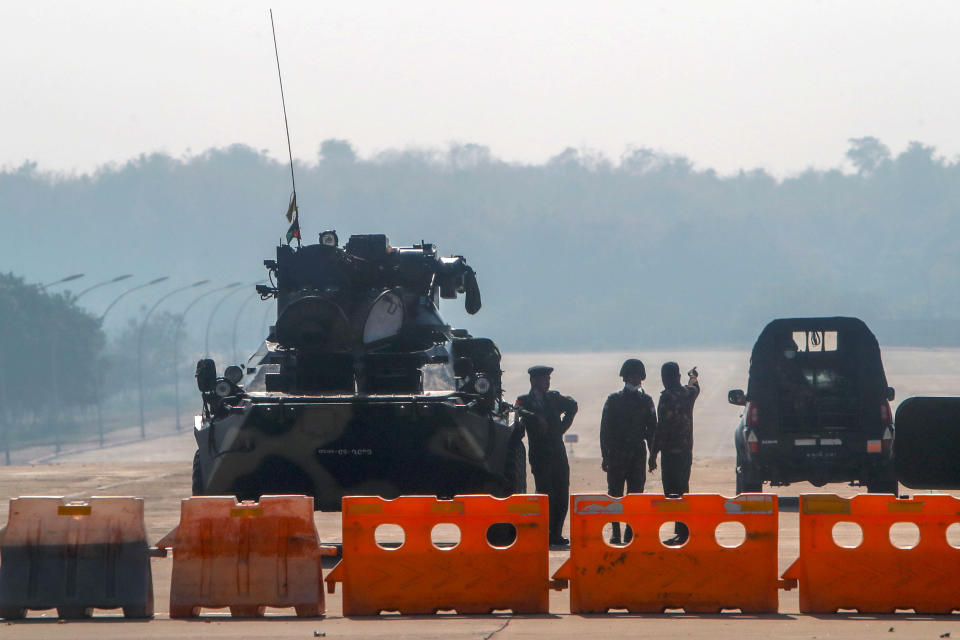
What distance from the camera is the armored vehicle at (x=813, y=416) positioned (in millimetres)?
18375

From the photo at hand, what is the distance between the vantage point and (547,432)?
545 inches

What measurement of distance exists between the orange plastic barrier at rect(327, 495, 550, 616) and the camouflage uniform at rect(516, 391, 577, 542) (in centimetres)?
353

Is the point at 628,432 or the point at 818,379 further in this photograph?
the point at 818,379

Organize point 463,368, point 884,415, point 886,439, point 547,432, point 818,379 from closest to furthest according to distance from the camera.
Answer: point 547,432 < point 463,368 < point 886,439 < point 884,415 < point 818,379

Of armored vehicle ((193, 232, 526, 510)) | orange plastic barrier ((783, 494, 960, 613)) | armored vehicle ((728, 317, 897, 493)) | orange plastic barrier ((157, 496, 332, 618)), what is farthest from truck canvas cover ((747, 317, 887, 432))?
orange plastic barrier ((157, 496, 332, 618))

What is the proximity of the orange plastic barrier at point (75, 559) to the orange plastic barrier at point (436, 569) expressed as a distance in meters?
1.36

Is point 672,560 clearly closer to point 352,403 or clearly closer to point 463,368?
point 352,403

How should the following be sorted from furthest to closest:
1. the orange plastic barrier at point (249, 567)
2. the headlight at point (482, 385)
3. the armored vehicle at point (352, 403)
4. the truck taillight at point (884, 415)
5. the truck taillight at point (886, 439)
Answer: the truck taillight at point (884, 415)
the truck taillight at point (886, 439)
the headlight at point (482, 385)
the armored vehicle at point (352, 403)
the orange plastic barrier at point (249, 567)

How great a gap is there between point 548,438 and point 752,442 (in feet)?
17.9

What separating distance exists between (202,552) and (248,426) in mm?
3156

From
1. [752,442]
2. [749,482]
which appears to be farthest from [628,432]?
[749,482]

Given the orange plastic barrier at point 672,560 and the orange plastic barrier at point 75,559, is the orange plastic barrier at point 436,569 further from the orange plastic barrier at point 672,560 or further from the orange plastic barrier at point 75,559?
the orange plastic barrier at point 75,559

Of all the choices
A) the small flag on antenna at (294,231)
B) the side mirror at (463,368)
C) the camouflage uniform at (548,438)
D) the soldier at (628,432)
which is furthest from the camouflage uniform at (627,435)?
the small flag on antenna at (294,231)

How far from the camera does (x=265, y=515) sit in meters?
10.3
